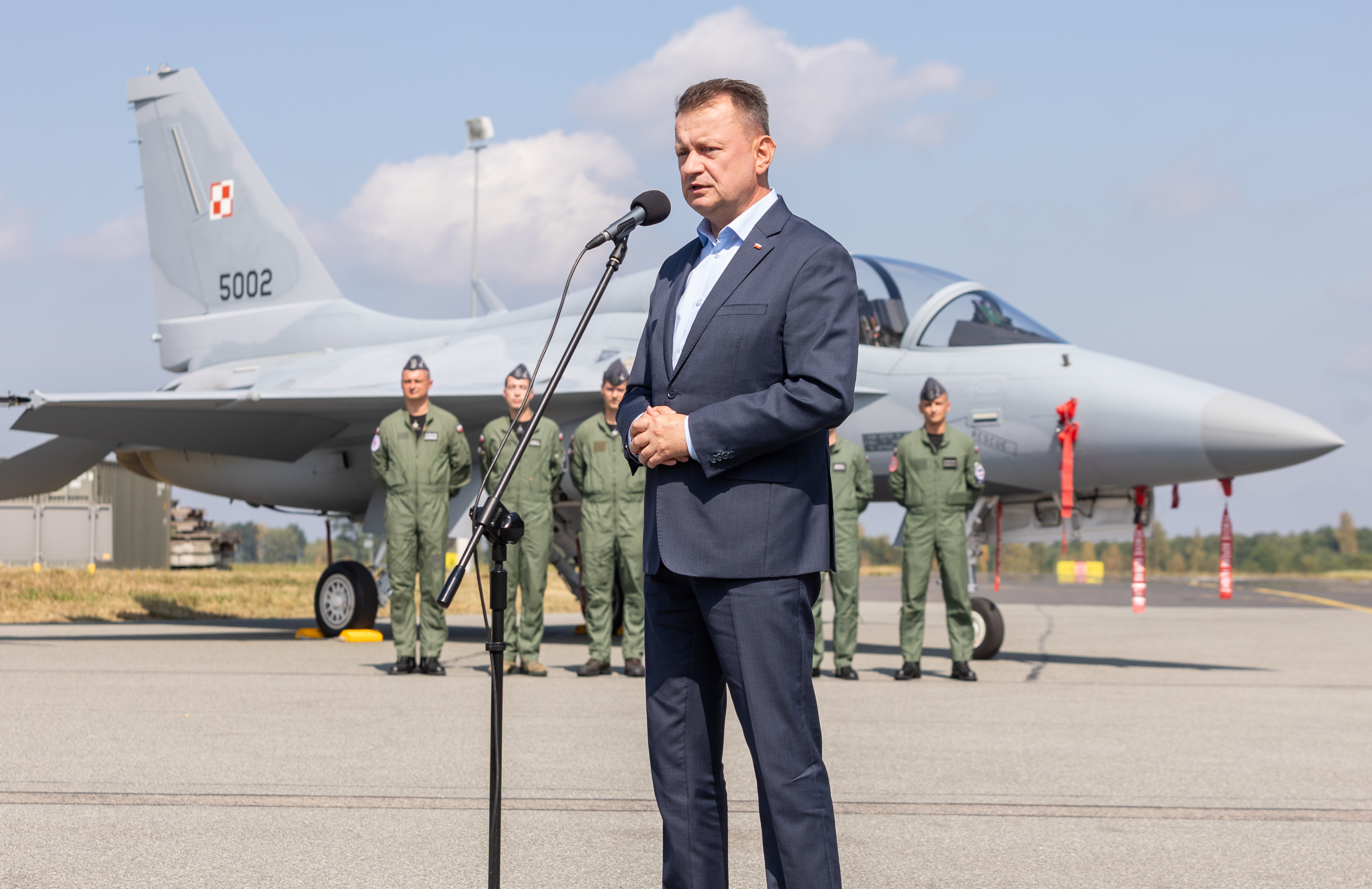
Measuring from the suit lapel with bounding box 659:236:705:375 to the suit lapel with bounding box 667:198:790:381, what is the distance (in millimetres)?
49

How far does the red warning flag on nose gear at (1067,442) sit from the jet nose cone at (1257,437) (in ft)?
2.77

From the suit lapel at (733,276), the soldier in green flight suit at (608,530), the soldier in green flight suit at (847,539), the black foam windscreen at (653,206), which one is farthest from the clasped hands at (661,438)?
the soldier in green flight suit at (847,539)

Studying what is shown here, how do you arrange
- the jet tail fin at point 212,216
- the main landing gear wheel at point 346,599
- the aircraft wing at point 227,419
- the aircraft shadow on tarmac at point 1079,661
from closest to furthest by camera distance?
the aircraft shadow on tarmac at point 1079,661, the aircraft wing at point 227,419, the main landing gear wheel at point 346,599, the jet tail fin at point 212,216

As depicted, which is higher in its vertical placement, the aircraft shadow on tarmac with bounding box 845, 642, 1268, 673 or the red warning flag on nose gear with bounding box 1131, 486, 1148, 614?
the red warning flag on nose gear with bounding box 1131, 486, 1148, 614

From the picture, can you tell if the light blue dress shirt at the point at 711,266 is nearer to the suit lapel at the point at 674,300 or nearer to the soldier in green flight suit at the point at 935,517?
the suit lapel at the point at 674,300

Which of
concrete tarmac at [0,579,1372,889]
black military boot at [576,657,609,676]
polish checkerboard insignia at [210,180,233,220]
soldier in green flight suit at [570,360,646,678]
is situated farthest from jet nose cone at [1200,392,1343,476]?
polish checkerboard insignia at [210,180,233,220]

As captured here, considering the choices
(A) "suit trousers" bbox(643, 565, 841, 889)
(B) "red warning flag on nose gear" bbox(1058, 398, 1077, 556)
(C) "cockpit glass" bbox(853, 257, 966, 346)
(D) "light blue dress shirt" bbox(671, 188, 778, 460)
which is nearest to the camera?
(A) "suit trousers" bbox(643, 565, 841, 889)

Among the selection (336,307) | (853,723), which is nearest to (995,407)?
(853,723)

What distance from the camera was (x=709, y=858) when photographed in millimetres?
2338

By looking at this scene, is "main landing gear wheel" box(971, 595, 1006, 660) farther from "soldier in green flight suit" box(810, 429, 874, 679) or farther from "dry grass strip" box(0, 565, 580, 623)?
"dry grass strip" box(0, 565, 580, 623)

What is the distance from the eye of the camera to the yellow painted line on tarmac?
21016 mm

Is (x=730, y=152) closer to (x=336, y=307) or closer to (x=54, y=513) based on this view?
(x=336, y=307)

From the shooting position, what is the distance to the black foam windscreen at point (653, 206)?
111 inches

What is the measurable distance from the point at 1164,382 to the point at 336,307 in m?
8.98
